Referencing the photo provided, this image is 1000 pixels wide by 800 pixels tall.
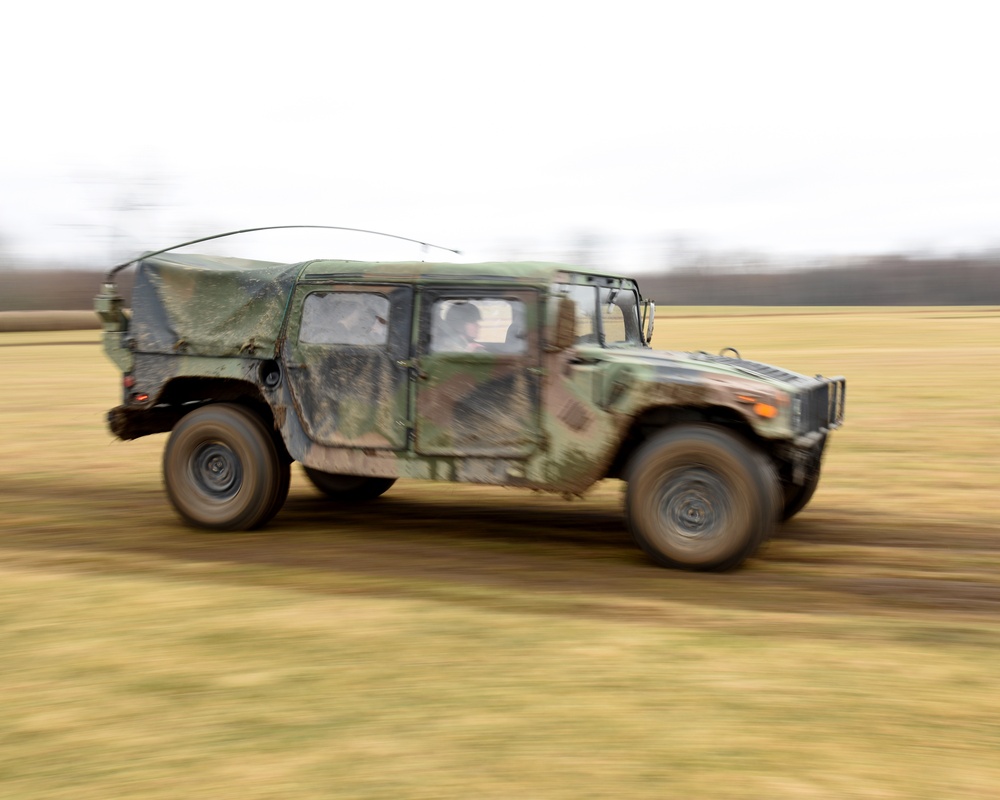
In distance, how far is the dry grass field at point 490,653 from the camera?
3.78 m

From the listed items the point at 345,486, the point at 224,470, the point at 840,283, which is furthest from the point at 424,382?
the point at 840,283

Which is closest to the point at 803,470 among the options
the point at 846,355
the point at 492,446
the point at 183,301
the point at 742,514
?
the point at 742,514

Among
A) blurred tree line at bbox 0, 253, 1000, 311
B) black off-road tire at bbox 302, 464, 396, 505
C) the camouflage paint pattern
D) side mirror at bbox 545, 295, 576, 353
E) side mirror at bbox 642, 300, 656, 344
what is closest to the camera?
Answer: the camouflage paint pattern

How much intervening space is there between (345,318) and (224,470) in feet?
4.94

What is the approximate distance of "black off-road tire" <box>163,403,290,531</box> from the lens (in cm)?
756

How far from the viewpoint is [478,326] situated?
702 cm

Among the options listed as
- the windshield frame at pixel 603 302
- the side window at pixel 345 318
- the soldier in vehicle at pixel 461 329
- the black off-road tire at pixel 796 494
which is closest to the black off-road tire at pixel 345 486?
the side window at pixel 345 318

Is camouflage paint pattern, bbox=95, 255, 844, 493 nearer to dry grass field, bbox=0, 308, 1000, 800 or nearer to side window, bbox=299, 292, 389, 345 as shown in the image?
side window, bbox=299, 292, 389, 345

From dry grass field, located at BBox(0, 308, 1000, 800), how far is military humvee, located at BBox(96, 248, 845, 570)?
484mm

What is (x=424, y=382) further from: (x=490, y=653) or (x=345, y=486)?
(x=490, y=653)

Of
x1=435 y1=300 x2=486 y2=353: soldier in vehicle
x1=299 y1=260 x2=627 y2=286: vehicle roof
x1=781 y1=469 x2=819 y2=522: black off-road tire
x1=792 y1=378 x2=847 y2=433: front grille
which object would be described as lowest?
x1=781 y1=469 x2=819 y2=522: black off-road tire

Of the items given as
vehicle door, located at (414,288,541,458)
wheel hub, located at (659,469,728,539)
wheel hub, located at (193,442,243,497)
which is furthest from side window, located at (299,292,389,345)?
wheel hub, located at (659,469,728,539)

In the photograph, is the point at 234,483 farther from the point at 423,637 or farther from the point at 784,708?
the point at 784,708

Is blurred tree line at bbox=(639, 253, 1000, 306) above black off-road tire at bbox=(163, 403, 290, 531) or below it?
above
